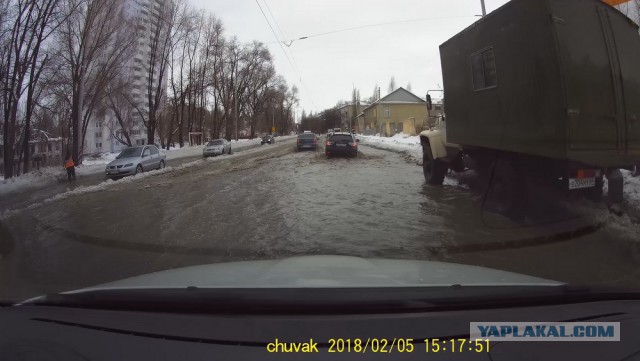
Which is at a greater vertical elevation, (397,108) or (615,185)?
(397,108)

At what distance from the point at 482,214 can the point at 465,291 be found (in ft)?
20.0

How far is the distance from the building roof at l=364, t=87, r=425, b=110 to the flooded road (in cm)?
7333

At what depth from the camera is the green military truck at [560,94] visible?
5906 millimetres

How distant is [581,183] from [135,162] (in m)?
17.5

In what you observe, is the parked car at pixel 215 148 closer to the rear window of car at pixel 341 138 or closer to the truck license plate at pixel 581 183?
the rear window of car at pixel 341 138

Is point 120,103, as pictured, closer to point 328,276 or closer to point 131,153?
point 131,153

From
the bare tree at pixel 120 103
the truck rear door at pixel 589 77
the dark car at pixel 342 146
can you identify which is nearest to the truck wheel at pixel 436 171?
the truck rear door at pixel 589 77

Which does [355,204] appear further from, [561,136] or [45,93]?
[45,93]

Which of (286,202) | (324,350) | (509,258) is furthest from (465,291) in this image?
(286,202)

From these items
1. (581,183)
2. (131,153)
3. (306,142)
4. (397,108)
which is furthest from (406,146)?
(397,108)

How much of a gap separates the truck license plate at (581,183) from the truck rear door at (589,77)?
2.00 feet

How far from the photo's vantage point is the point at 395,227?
23.1ft

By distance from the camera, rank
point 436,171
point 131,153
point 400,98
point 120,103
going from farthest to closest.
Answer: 1. point 400,98
2. point 120,103
3. point 131,153
4. point 436,171

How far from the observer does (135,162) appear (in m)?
19.2
